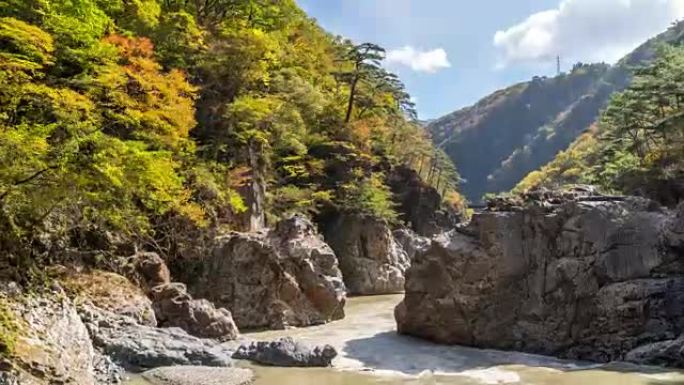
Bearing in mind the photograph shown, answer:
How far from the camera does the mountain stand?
137875mm

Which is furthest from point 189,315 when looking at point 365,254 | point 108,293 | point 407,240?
point 407,240

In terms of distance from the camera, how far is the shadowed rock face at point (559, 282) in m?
15.4

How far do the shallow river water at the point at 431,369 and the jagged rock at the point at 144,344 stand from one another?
1.13 metres

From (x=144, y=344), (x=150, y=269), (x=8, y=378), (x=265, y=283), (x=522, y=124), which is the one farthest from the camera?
(x=522, y=124)

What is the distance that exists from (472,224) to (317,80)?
22.5m

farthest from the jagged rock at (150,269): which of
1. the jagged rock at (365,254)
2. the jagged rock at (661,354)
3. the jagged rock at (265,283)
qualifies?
the jagged rock at (365,254)

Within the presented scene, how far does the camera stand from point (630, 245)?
16.2 metres

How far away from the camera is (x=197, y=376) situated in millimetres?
12266

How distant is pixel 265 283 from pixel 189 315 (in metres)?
4.38

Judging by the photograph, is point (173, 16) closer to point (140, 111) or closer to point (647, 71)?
point (140, 111)

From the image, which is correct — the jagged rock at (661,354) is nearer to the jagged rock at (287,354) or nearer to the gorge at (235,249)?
the gorge at (235,249)

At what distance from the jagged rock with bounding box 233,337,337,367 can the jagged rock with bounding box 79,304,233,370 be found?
59 centimetres

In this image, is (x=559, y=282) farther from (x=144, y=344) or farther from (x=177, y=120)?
(x=177, y=120)

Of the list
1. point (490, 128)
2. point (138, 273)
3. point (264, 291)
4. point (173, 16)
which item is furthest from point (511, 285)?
point (490, 128)
